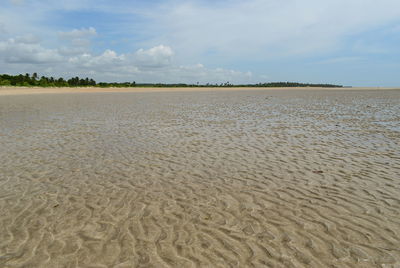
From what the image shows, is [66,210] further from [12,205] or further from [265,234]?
[265,234]

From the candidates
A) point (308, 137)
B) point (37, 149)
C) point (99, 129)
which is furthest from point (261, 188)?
point (99, 129)

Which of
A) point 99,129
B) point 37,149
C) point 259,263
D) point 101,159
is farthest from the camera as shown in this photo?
point 99,129

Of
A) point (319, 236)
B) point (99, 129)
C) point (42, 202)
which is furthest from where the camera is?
point (99, 129)

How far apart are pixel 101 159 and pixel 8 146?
471 centimetres

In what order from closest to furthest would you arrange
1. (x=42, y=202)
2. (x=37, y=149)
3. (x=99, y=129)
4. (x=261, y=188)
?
(x=42, y=202), (x=261, y=188), (x=37, y=149), (x=99, y=129)

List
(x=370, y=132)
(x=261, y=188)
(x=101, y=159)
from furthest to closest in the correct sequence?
(x=370, y=132) < (x=101, y=159) < (x=261, y=188)

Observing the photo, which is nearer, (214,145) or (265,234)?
(265,234)

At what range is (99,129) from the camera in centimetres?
1586

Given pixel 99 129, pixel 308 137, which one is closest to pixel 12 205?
pixel 99 129

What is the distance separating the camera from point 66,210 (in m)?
5.94

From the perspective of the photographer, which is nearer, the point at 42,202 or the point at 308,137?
the point at 42,202

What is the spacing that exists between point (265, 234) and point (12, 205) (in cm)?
523

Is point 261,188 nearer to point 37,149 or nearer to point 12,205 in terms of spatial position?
point 12,205

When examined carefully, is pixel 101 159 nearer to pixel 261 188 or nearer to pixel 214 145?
pixel 214 145
